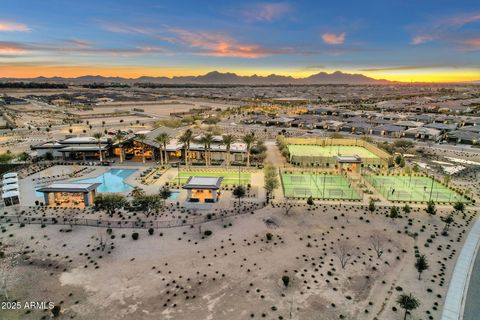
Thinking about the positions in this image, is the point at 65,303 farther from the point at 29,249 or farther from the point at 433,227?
the point at 433,227

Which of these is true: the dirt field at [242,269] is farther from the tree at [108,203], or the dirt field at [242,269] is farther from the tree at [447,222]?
the tree at [108,203]

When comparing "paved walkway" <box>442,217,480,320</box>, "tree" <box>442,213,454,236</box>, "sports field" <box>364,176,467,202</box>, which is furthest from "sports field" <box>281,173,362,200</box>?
"paved walkway" <box>442,217,480,320</box>

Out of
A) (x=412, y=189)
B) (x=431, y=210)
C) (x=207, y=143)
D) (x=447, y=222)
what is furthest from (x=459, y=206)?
(x=207, y=143)

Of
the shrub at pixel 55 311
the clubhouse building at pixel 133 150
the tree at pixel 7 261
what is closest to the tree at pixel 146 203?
the tree at pixel 7 261

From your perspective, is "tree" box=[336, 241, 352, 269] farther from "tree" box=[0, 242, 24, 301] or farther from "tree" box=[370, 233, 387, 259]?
"tree" box=[0, 242, 24, 301]

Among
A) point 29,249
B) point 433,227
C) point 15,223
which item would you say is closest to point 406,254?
point 433,227

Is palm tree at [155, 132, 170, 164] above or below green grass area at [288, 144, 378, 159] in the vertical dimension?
above
